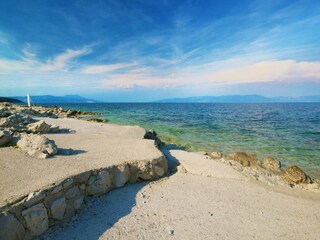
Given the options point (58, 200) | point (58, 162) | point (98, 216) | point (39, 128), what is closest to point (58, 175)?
point (58, 200)

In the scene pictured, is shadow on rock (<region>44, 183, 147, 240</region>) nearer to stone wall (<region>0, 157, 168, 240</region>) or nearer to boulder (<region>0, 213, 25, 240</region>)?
stone wall (<region>0, 157, 168, 240</region>)

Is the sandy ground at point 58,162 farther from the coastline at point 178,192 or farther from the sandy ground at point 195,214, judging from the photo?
the sandy ground at point 195,214

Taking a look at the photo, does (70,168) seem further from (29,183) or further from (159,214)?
(159,214)

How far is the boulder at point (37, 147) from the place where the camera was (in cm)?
724

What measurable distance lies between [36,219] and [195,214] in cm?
394

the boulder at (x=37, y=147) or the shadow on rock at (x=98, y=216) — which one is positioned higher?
the boulder at (x=37, y=147)

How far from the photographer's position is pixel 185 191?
23.4 feet

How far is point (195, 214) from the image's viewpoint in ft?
19.1

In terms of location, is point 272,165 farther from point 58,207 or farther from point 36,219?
point 36,219

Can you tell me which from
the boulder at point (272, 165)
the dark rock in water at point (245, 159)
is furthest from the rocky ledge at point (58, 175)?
the boulder at point (272, 165)

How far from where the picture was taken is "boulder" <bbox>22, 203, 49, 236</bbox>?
14.8 feet

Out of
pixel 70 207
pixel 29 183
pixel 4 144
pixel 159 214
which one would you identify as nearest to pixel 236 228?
pixel 159 214

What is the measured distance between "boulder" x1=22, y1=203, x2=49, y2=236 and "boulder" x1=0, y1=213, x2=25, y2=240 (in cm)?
16

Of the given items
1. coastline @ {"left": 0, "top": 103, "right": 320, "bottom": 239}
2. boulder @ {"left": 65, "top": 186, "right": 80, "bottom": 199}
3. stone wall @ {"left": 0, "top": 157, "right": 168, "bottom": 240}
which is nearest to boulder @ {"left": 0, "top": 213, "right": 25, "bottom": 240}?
stone wall @ {"left": 0, "top": 157, "right": 168, "bottom": 240}
